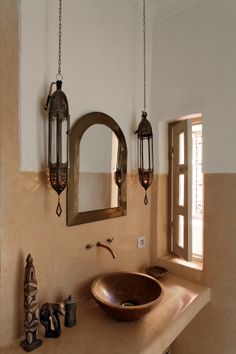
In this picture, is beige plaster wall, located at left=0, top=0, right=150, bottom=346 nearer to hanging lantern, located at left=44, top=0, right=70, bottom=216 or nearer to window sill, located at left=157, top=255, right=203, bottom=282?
hanging lantern, located at left=44, top=0, right=70, bottom=216

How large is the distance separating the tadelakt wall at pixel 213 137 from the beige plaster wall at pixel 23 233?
0.76m

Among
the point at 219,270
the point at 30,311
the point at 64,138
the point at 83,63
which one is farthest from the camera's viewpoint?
the point at 219,270

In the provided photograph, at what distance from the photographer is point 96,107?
1.50 meters

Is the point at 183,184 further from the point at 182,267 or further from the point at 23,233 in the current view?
the point at 23,233

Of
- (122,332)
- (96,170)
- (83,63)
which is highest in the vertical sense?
(83,63)

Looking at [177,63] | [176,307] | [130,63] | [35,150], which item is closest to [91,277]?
[176,307]

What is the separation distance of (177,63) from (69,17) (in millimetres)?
871

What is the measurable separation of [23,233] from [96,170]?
22.9 inches

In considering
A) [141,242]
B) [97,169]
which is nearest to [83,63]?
[97,169]

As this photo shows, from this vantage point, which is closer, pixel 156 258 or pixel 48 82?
pixel 48 82

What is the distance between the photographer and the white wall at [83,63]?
1.15 metres

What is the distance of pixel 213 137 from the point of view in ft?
5.22

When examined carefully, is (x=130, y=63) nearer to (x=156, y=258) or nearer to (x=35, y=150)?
(x=35, y=150)

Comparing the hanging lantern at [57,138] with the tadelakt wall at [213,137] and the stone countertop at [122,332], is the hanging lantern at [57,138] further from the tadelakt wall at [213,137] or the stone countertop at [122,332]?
the tadelakt wall at [213,137]
